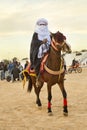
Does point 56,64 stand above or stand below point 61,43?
below

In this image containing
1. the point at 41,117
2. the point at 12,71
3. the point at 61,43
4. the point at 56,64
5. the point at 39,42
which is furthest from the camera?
the point at 12,71

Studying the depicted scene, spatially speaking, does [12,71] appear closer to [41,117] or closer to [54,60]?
[54,60]

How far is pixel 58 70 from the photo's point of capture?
1359 centimetres

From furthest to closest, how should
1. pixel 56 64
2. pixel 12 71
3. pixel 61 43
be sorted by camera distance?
pixel 12 71 < pixel 56 64 < pixel 61 43

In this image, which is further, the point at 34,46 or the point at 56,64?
the point at 34,46

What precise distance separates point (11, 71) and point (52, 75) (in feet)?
70.2

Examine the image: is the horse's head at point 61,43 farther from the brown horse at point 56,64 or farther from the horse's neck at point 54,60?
the horse's neck at point 54,60

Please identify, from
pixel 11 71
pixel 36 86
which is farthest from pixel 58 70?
pixel 11 71

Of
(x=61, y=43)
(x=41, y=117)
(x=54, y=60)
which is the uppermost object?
(x=61, y=43)

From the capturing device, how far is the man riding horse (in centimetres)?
1456

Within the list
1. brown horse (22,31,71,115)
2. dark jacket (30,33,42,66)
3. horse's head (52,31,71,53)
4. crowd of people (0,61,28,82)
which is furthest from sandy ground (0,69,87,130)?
crowd of people (0,61,28,82)

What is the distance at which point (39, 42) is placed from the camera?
1489 centimetres

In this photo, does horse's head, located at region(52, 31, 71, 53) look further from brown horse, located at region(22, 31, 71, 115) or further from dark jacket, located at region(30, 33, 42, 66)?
dark jacket, located at region(30, 33, 42, 66)

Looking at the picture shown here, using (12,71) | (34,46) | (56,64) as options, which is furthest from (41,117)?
(12,71)
